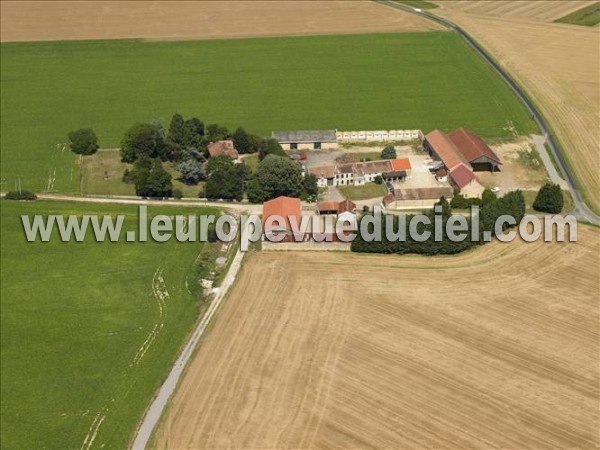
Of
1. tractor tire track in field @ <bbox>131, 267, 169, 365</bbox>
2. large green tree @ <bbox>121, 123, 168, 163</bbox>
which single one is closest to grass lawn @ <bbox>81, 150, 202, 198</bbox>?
large green tree @ <bbox>121, 123, 168, 163</bbox>

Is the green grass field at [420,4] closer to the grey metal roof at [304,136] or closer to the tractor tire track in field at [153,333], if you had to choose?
the grey metal roof at [304,136]

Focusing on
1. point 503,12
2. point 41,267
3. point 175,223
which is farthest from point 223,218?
point 503,12

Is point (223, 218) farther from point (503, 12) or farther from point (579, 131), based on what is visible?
point (503, 12)

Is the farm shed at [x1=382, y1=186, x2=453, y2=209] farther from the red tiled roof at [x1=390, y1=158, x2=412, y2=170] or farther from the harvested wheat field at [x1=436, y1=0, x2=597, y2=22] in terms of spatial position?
the harvested wheat field at [x1=436, y1=0, x2=597, y2=22]

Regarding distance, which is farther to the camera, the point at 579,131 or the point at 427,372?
the point at 579,131

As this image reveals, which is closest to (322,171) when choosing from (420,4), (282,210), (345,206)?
(345,206)

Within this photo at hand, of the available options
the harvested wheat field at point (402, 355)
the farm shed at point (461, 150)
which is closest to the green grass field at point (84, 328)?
the harvested wheat field at point (402, 355)

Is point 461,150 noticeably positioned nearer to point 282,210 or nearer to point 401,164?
point 401,164
